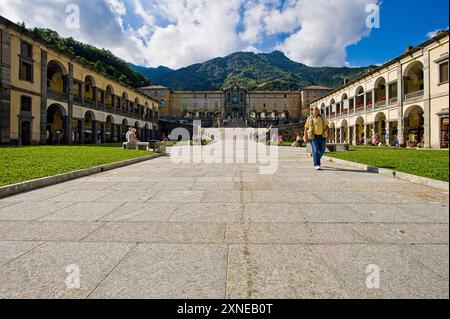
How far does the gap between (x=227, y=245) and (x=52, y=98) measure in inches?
1207

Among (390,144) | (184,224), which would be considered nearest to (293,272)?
(184,224)

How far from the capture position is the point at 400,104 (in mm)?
29047

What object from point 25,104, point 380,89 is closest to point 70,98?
point 25,104

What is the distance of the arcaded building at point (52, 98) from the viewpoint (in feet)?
71.2

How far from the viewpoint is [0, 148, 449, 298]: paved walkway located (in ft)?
6.57

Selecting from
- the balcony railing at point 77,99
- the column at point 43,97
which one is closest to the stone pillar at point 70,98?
the balcony railing at point 77,99

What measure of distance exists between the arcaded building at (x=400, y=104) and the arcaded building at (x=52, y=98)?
103 feet

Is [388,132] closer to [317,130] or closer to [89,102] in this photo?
[317,130]

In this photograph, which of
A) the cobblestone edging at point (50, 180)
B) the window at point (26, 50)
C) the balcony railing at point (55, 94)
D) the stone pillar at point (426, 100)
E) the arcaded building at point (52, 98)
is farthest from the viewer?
the balcony railing at point (55, 94)

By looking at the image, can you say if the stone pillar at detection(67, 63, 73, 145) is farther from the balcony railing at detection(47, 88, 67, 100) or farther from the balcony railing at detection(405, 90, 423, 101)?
the balcony railing at detection(405, 90, 423, 101)

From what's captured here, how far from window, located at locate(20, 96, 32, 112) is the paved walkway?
76.1 ft

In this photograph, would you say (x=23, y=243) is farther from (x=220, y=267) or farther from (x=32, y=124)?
(x=32, y=124)

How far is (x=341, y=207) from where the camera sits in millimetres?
4344

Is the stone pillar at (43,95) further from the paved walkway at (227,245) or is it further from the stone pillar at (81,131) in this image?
the paved walkway at (227,245)
